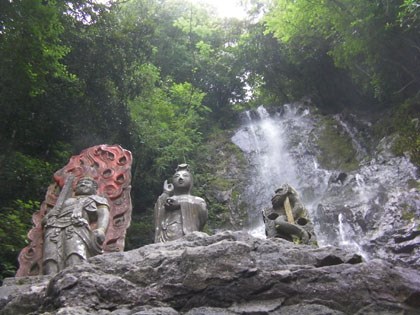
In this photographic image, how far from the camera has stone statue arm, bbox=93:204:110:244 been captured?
18.7 ft

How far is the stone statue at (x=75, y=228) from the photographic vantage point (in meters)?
5.43

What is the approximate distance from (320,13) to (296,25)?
1787 millimetres

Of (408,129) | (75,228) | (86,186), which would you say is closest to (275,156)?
(408,129)

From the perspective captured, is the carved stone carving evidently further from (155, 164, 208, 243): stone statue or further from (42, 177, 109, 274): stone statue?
(155, 164, 208, 243): stone statue

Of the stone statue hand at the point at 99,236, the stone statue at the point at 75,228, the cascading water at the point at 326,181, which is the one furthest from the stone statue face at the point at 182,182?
the cascading water at the point at 326,181

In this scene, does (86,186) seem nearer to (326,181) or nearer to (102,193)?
(102,193)

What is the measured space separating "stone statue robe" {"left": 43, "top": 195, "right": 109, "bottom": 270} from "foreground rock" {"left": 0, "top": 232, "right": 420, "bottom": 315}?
1.62 m

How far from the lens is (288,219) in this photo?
702cm

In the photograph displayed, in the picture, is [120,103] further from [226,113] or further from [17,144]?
[226,113]

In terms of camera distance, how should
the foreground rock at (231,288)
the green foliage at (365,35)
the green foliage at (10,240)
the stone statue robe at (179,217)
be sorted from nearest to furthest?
the foreground rock at (231,288)
the stone statue robe at (179,217)
the green foliage at (10,240)
the green foliage at (365,35)

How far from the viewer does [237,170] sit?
15680mm

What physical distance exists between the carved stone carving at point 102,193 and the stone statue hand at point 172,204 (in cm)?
51

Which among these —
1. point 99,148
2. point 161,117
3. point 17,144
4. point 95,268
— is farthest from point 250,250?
point 161,117

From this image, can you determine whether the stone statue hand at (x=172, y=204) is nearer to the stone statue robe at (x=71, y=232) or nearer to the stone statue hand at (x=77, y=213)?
the stone statue robe at (x=71, y=232)
